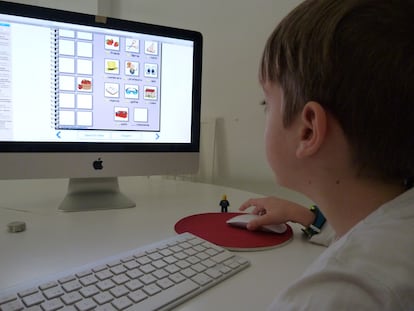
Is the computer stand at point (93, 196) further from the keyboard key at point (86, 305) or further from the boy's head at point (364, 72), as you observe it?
the boy's head at point (364, 72)

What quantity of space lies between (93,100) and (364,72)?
0.65m

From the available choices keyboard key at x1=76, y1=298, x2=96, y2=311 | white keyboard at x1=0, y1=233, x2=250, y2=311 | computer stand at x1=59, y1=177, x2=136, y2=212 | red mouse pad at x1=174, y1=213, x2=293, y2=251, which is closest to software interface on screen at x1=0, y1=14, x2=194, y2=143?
computer stand at x1=59, y1=177, x2=136, y2=212

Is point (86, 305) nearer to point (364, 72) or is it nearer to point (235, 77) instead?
point (364, 72)

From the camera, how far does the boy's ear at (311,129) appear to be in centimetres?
39

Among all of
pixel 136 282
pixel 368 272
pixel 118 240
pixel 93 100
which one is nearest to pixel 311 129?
pixel 368 272

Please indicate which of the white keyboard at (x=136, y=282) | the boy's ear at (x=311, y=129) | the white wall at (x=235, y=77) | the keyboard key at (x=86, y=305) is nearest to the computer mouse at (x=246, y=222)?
the white keyboard at (x=136, y=282)

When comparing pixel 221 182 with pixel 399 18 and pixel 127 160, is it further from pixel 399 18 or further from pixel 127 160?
pixel 399 18

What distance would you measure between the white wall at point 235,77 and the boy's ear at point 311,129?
0.87 m

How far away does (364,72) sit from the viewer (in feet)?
1.18

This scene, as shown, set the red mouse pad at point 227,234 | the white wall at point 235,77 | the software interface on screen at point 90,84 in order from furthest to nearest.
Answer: the white wall at point 235,77 → the software interface on screen at point 90,84 → the red mouse pad at point 227,234

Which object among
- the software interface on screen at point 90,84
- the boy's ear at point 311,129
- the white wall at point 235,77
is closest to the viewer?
the boy's ear at point 311,129

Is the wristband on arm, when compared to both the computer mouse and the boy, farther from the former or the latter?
the boy

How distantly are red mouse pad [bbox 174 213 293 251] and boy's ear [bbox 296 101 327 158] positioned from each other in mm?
231

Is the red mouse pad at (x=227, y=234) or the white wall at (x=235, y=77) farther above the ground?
the white wall at (x=235, y=77)
